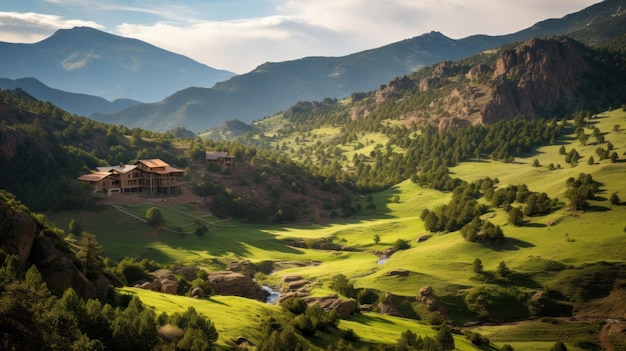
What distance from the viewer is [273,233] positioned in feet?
496

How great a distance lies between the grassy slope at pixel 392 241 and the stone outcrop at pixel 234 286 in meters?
11.7

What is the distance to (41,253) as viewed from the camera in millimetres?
50281

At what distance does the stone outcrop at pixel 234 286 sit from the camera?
87625mm

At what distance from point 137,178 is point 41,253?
369 ft

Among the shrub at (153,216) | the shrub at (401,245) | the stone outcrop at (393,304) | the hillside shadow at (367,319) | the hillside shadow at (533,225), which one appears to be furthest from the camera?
the shrub at (153,216)

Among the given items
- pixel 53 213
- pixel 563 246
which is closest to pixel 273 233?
pixel 53 213

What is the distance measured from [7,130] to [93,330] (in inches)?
5789

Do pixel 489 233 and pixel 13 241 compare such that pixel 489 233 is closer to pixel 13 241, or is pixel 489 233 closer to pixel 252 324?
pixel 252 324

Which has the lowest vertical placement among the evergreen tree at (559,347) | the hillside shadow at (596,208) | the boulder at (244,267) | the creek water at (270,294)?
the creek water at (270,294)

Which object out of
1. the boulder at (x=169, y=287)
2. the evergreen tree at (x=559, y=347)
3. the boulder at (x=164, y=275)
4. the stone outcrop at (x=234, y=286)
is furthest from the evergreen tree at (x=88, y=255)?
the evergreen tree at (x=559, y=347)

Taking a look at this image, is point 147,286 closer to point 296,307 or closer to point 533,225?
point 296,307

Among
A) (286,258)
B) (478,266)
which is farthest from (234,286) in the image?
(478,266)

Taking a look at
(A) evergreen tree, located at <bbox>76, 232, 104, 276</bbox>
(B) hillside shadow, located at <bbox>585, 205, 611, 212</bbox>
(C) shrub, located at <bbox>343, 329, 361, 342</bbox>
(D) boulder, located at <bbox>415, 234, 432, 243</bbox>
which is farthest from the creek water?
(B) hillside shadow, located at <bbox>585, 205, 611, 212</bbox>

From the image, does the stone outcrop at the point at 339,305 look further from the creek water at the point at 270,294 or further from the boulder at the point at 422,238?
the boulder at the point at 422,238
